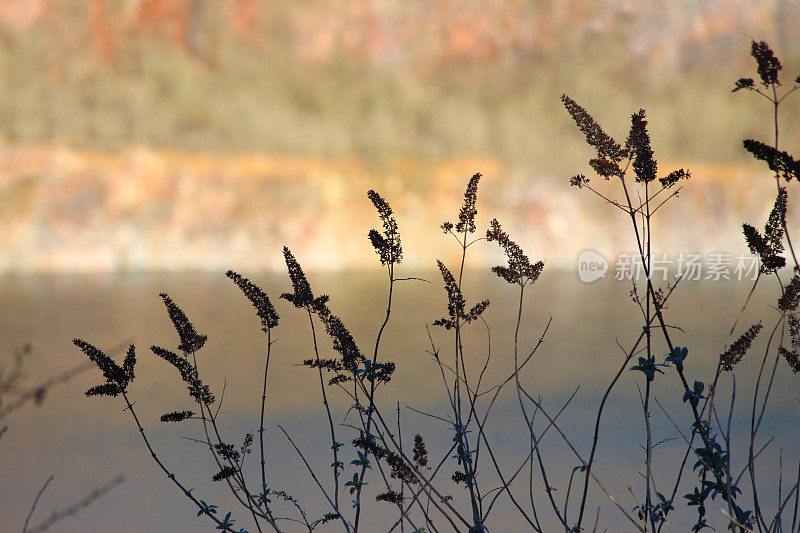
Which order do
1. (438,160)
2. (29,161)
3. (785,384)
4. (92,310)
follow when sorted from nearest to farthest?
(785,384) → (92,310) → (29,161) → (438,160)

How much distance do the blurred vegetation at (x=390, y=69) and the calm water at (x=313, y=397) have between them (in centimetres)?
813

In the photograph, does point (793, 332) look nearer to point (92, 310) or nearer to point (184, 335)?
point (184, 335)

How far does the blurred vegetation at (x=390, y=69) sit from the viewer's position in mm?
14789

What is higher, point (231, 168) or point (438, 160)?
point (438, 160)

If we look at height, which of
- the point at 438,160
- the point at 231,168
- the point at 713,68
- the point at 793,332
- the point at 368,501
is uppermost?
the point at 713,68

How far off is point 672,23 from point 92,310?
1390 cm

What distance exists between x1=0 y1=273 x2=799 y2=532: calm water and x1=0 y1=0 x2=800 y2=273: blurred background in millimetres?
6062

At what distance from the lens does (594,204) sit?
15125 mm

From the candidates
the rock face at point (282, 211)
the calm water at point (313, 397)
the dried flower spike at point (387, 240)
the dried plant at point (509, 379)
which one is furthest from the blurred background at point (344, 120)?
the dried flower spike at point (387, 240)

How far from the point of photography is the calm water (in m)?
2.30

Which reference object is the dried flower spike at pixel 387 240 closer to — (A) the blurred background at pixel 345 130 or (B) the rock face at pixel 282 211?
(A) the blurred background at pixel 345 130

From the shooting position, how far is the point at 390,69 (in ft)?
53.2

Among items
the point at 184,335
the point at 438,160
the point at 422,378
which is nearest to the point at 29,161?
the point at 438,160

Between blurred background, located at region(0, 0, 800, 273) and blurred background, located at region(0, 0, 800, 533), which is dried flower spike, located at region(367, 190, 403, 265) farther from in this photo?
blurred background, located at region(0, 0, 800, 273)
